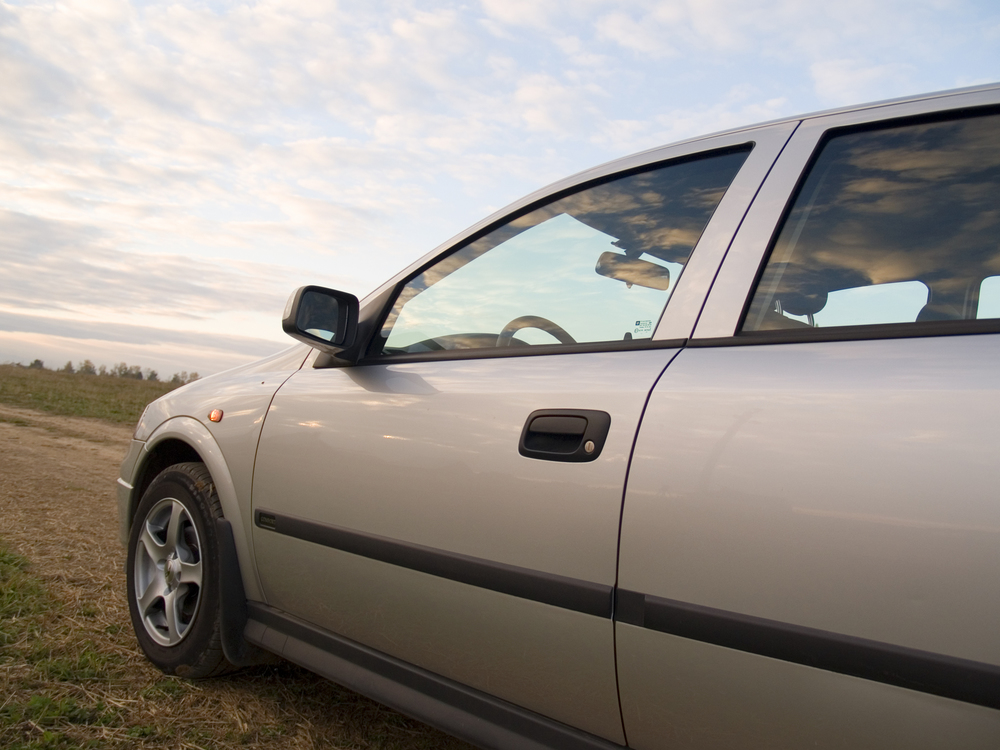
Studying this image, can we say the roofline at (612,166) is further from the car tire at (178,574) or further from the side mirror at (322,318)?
the car tire at (178,574)

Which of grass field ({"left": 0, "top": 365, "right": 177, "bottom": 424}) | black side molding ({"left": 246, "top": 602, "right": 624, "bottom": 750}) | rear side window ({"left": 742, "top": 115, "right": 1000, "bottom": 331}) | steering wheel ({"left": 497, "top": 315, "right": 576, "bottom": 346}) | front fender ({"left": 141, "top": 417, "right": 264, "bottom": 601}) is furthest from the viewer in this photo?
grass field ({"left": 0, "top": 365, "right": 177, "bottom": 424})

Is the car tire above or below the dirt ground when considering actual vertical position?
above

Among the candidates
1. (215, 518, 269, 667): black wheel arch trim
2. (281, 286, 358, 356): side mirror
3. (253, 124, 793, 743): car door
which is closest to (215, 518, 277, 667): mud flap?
(215, 518, 269, 667): black wheel arch trim

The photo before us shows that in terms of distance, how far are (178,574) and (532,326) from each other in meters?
1.61

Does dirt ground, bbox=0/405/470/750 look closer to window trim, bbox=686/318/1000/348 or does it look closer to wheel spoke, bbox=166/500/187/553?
wheel spoke, bbox=166/500/187/553

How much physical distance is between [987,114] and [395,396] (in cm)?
145

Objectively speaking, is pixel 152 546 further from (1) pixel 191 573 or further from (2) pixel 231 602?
(2) pixel 231 602

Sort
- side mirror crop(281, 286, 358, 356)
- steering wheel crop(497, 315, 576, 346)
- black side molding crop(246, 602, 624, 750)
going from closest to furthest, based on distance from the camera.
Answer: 1. black side molding crop(246, 602, 624, 750)
2. steering wheel crop(497, 315, 576, 346)
3. side mirror crop(281, 286, 358, 356)

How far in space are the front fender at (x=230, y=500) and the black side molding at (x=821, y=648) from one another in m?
1.45

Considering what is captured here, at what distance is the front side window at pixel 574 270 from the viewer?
1.78 m

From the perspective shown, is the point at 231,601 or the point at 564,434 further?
the point at 231,601

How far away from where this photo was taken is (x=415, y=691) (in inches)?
75.0

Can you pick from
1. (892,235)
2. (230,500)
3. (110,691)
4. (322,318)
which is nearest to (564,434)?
(892,235)

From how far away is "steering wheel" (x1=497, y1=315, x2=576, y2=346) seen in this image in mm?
1891
